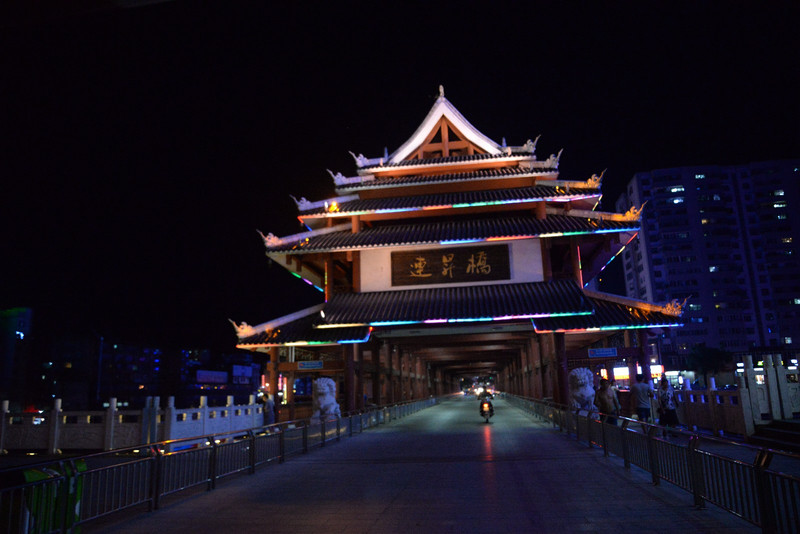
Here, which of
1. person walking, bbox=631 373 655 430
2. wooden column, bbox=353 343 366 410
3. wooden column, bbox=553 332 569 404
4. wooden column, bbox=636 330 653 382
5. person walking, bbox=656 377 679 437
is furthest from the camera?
wooden column, bbox=353 343 366 410

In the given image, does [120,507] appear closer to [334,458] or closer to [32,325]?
[334,458]

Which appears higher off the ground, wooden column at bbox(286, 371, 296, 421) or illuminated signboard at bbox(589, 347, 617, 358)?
illuminated signboard at bbox(589, 347, 617, 358)

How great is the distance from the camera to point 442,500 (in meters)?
8.27

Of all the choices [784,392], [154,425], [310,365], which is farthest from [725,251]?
[154,425]

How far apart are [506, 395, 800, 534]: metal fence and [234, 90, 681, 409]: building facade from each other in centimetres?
920

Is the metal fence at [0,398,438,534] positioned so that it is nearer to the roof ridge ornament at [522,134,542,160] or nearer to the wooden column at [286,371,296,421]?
the wooden column at [286,371,296,421]

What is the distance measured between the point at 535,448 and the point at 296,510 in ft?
26.7

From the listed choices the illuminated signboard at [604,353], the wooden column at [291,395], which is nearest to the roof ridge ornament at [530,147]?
the illuminated signboard at [604,353]

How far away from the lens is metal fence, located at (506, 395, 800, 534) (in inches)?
210

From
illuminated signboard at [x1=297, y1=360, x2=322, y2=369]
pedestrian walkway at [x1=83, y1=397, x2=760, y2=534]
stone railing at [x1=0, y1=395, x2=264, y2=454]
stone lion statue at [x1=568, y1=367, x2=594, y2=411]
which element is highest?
illuminated signboard at [x1=297, y1=360, x2=322, y2=369]

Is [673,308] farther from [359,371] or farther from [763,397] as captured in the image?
[359,371]

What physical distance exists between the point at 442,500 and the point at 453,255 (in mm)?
15673

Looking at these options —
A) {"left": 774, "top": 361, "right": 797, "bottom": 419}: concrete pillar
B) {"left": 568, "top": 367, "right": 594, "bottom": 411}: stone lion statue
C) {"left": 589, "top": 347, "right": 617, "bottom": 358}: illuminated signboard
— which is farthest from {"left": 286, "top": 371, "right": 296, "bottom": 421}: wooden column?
{"left": 774, "top": 361, "right": 797, "bottom": 419}: concrete pillar

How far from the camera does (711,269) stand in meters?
95.0
